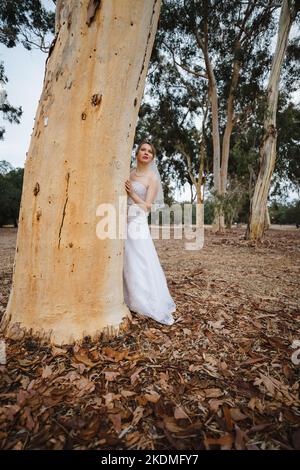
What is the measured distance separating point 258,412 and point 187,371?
0.49 m

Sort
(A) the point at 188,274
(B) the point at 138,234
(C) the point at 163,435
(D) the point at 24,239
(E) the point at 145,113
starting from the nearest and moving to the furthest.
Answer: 1. (C) the point at 163,435
2. (D) the point at 24,239
3. (B) the point at 138,234
4. (A) the point at 188,274
5. (E) the point at 145,113

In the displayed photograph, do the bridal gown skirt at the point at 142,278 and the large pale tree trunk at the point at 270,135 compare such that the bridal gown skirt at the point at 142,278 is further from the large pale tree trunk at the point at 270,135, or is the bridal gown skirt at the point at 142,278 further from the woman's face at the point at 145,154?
the large pale tree trunk at the point at 270,135

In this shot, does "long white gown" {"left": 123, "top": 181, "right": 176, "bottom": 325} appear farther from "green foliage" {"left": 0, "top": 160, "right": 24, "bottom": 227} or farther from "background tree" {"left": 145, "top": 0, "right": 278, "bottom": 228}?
"green foliage" {"left": 0, "top": 160, "right": 24, "bottom": 227}

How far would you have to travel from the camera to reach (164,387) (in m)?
1.63

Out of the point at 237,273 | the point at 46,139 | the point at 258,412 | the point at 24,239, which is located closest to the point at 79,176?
the point at 46,139

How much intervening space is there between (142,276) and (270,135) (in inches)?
307

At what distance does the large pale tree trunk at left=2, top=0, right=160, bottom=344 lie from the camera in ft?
5.80

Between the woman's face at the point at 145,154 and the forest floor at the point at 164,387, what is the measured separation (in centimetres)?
186

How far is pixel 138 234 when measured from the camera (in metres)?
2.72

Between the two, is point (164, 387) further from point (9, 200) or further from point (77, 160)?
point (9, 200)

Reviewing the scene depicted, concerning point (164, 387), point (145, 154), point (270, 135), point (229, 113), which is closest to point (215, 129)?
point (229, 113)

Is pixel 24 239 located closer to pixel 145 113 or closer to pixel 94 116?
pixel 94 116

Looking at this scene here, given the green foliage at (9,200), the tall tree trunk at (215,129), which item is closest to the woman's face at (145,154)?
the tall tree trunk at (215,129)

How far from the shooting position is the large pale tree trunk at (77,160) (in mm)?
1768
